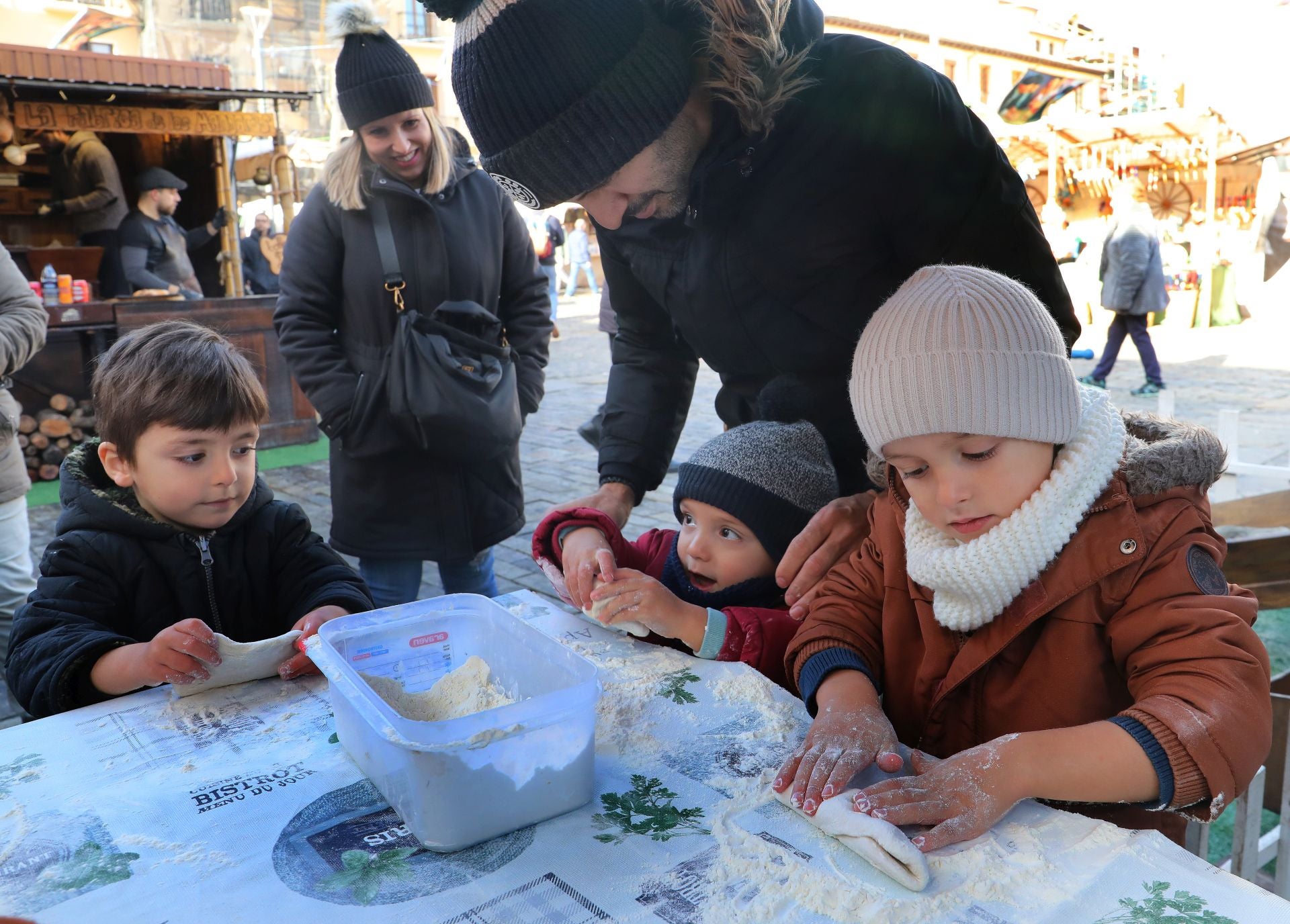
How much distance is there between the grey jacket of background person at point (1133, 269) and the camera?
9.09 m

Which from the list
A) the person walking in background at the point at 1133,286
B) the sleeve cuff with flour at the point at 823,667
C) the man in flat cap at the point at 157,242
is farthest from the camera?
the person walking in background at the point at 1133,286

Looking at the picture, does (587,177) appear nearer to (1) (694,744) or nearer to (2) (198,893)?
(1) (694,744)

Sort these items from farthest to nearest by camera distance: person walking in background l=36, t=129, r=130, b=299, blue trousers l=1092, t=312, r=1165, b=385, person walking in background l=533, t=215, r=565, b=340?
person walking in background l=533, t=215, r=565, b=340
blue trousers l=1092, t=312, r=1165, b=385
person walking in background l=36, t=129, r=130, b=299

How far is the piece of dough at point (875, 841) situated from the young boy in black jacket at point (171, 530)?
3.09 ft

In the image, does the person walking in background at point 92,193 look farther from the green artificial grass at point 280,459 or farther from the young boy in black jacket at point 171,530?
the young boy in black jacket at point 171,530

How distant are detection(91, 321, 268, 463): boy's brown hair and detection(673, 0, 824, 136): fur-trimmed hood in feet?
3.37

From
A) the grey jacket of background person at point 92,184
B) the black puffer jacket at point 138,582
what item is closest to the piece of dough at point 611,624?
the black puffer jacket at point 138,582

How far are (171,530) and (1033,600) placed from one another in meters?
1.44

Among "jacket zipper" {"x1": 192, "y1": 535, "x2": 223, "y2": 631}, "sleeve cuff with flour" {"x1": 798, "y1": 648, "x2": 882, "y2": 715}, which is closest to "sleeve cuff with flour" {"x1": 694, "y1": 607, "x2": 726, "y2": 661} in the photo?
"sleeve cuff with flour" {"x1": 798, "y1": 648, "x2": 882, "y2": 715}

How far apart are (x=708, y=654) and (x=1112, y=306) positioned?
352 inches

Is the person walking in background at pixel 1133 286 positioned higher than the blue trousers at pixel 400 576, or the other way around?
the person walking in background at pixel 1133 286

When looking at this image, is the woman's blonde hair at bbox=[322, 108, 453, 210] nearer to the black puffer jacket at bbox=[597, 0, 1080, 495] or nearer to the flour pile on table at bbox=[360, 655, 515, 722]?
the black puffer jacket at bbox=[597, 0, 1080, 495]

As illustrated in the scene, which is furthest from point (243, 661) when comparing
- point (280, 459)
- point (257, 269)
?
point (257, 269)

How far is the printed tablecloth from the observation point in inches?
37.3
